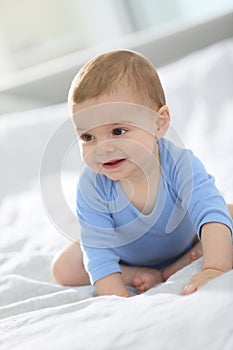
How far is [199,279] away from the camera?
0.83m

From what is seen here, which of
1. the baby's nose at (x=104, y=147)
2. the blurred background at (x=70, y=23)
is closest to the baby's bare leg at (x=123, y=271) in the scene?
the baby's nose at (x=104, y=147)

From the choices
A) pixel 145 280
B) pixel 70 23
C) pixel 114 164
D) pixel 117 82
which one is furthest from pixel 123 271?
pixel 70 23

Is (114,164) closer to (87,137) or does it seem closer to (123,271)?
(87,137)

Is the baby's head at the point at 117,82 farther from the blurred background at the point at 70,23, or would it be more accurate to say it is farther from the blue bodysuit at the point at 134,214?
the blurred background at the point at 70,23

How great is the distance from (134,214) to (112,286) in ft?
0.40

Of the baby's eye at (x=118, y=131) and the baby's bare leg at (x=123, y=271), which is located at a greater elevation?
→ the baby's eye at (x=118, y=131)

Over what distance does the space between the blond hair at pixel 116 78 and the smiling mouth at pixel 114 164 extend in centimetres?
10

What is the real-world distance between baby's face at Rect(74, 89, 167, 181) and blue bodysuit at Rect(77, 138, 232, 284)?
0.21 feet

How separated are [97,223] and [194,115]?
76 cm

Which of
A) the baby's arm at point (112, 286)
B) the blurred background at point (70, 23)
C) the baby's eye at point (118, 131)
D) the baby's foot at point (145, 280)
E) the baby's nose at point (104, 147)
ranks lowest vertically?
the baby's foot at point (145, 280)

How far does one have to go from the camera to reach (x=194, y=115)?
170cm

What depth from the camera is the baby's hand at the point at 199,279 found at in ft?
2.63

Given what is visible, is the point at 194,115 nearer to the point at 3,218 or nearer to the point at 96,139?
the point at 3,218

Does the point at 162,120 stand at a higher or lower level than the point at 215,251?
higher
